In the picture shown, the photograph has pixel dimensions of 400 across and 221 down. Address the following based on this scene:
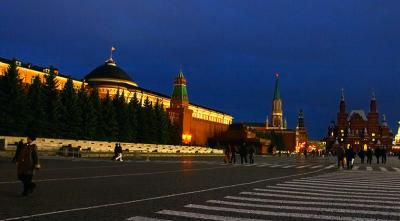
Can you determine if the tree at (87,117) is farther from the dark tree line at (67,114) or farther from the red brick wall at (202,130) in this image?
the red brick wall at (202,130)

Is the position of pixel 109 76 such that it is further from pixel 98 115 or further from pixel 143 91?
pixel 98 115

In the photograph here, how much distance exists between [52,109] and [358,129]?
14583 cm

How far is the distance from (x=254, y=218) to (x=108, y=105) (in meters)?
63.1

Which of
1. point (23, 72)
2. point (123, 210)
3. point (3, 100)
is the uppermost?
point (23, 72)

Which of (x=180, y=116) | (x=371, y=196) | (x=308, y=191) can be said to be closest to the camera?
(x=371, y=196)

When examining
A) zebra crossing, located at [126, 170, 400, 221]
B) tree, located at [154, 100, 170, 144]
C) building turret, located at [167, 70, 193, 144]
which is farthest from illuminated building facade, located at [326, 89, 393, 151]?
zebra crossing, located at [126, 170, 400, 221]

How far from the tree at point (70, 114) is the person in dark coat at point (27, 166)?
5009 cm

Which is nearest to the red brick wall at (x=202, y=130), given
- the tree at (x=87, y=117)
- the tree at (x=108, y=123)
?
the tree at (x=108, y=123)

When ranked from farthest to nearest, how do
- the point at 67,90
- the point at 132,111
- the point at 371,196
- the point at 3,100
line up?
the point at 132,111 < the point at 67,90 < the point at 3,100 < the point at 371,196

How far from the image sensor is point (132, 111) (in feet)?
257

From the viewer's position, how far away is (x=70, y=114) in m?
62.3

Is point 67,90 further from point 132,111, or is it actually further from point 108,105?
point 132,111

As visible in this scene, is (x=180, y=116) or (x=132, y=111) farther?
(x=180, y=116)

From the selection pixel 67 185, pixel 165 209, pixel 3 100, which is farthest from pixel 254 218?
pixel 3 100
